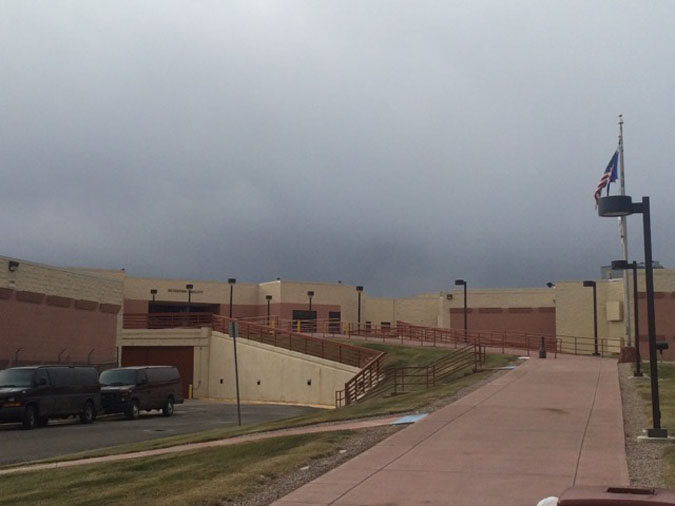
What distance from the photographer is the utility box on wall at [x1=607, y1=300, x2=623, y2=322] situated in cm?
4372

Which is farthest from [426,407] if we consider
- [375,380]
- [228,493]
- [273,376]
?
[273,376]

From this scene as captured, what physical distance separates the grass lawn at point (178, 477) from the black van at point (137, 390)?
1316 cm

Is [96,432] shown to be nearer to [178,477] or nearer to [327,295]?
[178,477]

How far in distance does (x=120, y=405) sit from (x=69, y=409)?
8.15 ft

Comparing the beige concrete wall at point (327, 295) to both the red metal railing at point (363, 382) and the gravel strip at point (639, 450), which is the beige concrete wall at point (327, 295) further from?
the gravel strip at point (639, 450)

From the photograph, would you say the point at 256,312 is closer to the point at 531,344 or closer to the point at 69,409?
the point at 531,344

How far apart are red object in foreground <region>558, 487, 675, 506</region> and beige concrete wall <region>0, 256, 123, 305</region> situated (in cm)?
2840

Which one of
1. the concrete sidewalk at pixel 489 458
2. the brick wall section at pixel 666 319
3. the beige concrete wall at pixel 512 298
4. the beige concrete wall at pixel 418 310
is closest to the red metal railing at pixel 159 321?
the beige concrete wall at pixel 418 310

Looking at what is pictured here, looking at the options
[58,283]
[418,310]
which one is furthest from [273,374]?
[418,310]

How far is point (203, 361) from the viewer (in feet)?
154

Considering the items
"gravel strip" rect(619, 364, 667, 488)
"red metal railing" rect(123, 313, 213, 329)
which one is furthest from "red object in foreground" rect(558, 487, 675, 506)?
"red metal railing" rect(123, 313, 213, 329)

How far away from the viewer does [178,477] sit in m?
11.0

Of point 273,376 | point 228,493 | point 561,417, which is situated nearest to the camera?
point 228,493

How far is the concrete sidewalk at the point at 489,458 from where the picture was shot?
369 inches
